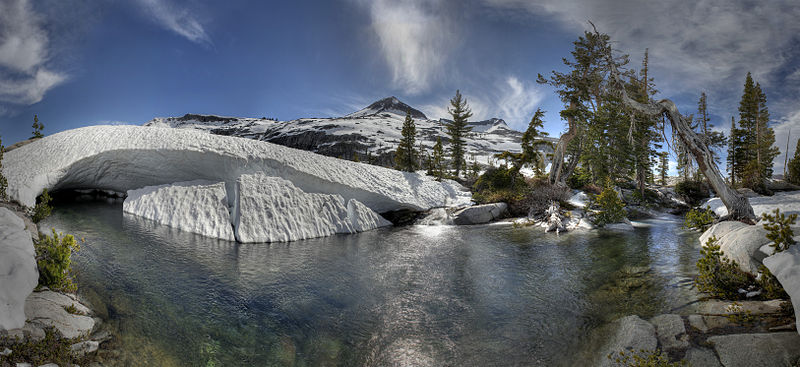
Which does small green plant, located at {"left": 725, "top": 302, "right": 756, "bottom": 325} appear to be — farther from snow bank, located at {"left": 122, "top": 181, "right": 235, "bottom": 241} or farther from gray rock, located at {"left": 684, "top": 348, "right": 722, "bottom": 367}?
Answer: snow bank, located at {"left": 122, "top": 181, "right": 235, "bottom": 241}

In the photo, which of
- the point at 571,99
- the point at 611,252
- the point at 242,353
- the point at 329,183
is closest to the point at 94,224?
the point at 329,183

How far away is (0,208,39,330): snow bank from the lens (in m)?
4.26

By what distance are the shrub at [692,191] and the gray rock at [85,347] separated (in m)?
44.1

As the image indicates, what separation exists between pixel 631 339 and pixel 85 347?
8774 millimetres

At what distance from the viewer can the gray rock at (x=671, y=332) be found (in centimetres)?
446

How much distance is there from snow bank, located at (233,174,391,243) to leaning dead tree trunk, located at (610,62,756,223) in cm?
1434

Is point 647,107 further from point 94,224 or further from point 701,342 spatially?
point 94,224

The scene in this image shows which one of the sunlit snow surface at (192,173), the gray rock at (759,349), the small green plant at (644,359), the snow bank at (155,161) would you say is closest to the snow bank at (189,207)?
the sunlit snow surface at (192,173)

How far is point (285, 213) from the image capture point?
16.0 m

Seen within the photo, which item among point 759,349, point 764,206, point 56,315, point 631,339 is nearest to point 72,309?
point 56,315

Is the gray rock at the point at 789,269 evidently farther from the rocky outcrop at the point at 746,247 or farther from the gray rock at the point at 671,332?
the rocky outcrop at the point at 746,247

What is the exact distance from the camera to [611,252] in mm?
Result: 12062

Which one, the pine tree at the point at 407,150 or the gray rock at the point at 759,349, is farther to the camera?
the pine tree at the point at 407,150

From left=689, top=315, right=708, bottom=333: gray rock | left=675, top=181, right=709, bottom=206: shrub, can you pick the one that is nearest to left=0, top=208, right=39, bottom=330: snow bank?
left=689, top=315, right=708, bottom=333: gray rock
